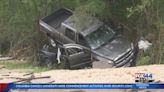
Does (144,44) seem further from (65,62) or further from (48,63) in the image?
(48,63)

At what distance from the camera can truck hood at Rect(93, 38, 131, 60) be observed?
19745mm

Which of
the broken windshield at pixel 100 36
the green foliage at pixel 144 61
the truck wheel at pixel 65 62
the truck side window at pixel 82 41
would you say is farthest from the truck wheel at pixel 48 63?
the green foliage at pixel 144 61

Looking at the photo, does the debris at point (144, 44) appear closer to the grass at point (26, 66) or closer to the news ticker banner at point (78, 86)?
the grass at point (26, 66)

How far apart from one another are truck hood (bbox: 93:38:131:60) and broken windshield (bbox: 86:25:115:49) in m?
0.22

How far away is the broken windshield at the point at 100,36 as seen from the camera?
20.4 meters

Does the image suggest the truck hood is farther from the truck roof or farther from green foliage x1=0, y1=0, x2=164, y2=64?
the truck roof

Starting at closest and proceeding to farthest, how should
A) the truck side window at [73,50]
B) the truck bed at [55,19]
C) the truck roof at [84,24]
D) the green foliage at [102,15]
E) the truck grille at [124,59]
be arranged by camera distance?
1. the green foliage at [102,15]
2. the truck grille at [124,59]
3. the truck roof at [84,24]
4. the truck side window at [73,50]
5. the truck bed at [55,19]

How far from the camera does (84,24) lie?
808 inches

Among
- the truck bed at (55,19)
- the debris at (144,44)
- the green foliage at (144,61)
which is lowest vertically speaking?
the green foliage at (144,61)

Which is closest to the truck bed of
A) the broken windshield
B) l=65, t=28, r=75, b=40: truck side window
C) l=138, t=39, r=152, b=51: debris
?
l=65, t=28, r=75, b=40: truck side window

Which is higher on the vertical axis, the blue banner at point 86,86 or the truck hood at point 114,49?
the truck hood at point 114,49

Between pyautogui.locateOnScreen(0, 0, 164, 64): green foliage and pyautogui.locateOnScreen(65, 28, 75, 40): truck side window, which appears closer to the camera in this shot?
pyautogui.locateOnScreen(0, 0, 164, 64): green foliage

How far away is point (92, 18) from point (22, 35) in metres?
7.28

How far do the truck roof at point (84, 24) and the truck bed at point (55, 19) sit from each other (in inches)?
59.8
